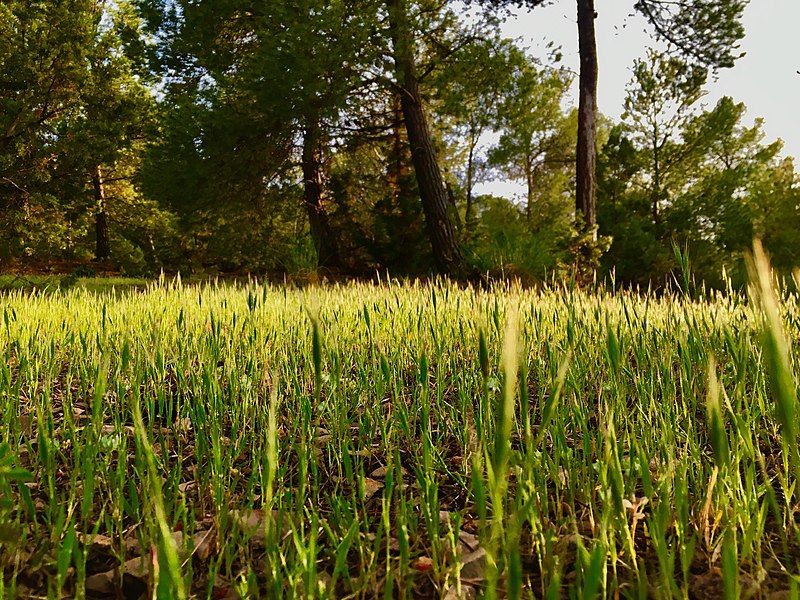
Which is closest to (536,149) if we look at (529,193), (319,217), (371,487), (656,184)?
(529,193)

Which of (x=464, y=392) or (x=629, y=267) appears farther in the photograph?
(x=629, y=267)

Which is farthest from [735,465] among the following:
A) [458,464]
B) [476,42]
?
[476,42]

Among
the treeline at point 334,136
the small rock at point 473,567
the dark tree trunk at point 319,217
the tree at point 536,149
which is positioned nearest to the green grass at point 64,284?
the treeline at point 334,136

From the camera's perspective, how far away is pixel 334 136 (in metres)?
10.9

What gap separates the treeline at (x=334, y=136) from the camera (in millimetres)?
8812

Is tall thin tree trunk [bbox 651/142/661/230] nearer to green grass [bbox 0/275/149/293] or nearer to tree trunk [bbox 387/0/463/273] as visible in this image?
tree trunk [bbox 387/0/463/273]

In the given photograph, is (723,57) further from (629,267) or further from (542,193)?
(542,193)

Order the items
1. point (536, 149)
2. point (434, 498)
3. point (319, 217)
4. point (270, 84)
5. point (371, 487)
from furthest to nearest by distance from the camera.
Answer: point (536, 149) < point (319, 217) < point (270, 84) < point (371, 487) < point (434, 498)

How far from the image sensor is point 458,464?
1852 millimetres

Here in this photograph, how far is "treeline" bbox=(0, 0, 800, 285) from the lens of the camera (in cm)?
881

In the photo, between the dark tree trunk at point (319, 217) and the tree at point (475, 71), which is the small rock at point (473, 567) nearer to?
the tree at point (475, 71)

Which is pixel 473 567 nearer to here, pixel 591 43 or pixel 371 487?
pixel 371 487

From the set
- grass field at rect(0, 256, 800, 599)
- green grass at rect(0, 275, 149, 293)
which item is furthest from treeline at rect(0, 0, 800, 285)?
grass field at rect(0, 256, 800, 599)

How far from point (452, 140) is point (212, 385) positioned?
2356cm
